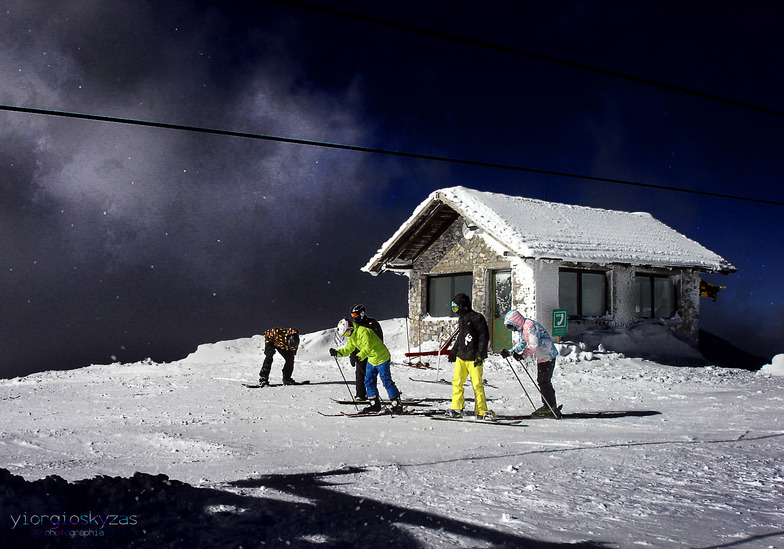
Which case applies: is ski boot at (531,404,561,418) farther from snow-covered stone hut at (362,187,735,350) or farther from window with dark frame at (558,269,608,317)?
window with dark frame at (558,269,608,317)

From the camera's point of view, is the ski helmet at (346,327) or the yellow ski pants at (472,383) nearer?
the yellow ski pants at (472,383)

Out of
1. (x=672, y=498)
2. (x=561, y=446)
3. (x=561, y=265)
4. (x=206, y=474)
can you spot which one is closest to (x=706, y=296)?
(x=561, y=265)

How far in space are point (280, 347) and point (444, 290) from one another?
8505mm

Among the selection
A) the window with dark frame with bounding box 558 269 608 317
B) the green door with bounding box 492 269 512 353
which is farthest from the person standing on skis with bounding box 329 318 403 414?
the window with dark frame with bounding box 558 269 608 317

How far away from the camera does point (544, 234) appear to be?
18812mm

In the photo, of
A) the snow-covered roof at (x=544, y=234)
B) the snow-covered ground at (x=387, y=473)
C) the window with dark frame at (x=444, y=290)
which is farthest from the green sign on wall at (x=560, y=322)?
the snow-covered ground at (x=387, y=473)

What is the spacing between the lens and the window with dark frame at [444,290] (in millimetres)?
20625

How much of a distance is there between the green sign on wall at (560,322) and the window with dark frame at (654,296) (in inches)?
158

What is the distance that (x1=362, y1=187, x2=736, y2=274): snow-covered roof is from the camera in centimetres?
1805

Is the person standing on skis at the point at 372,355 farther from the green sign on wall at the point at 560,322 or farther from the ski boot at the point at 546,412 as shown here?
the green sign on wall at the point at 560,322

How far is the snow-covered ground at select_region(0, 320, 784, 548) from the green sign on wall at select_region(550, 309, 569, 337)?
201 inches

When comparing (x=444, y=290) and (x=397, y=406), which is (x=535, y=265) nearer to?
(x=444, y=290)

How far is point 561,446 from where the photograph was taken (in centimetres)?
702

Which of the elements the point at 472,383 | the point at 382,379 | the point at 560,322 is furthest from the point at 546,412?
the point at 560,322
